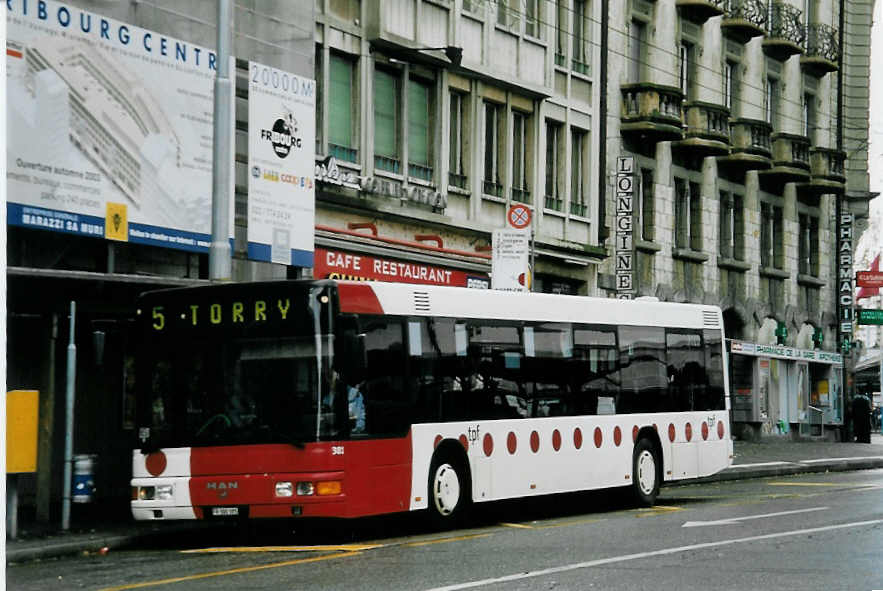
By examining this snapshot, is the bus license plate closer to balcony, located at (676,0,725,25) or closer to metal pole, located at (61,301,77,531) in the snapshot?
metal pole, located at (61,301,77,531)

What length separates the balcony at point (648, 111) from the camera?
38625 mm

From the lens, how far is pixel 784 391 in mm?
48000

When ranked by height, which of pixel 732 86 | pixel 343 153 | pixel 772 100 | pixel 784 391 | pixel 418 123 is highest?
pixel 772 100

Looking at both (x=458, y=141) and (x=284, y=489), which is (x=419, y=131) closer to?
(x=458, y=141)

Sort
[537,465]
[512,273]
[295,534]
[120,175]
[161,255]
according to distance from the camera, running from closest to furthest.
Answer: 1. [295,534]
2. [537,465]
3. [120,175]
4. [161,255]
5. [512,273]

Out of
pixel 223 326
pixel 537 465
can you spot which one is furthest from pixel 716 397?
pixel 223 326

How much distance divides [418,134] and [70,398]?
49.1ft

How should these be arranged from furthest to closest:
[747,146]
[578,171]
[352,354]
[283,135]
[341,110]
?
1. [747,146]
2. [578,171]
3. [341,110]
4. [283,135]
5. [352,354]

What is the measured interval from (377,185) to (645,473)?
8995 millimetres

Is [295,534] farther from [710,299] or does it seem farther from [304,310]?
[710,299]

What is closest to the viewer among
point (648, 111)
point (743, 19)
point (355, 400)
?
point (355, 400)

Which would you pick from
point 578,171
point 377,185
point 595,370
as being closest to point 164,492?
point 595,370

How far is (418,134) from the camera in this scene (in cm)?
3128

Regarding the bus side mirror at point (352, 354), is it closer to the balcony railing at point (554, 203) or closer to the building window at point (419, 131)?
the building window at point (419, 131)
